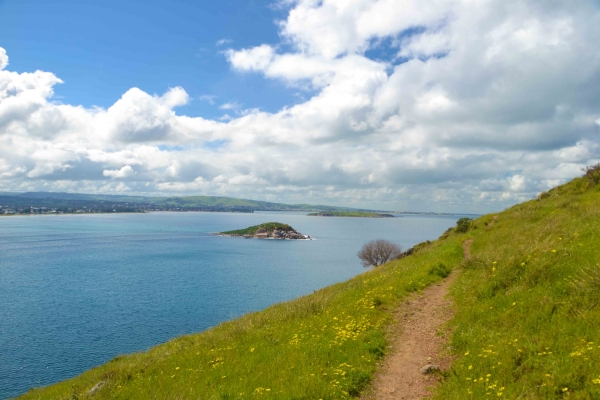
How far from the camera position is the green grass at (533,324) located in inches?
295

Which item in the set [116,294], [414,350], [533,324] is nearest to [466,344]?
[414,350]

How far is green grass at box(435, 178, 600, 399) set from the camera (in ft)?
24.6

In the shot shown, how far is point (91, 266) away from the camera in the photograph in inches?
4129

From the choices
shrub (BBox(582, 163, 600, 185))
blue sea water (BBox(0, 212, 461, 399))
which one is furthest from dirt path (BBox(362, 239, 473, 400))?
blue sea water (BBox(0, 212, 461, 399))

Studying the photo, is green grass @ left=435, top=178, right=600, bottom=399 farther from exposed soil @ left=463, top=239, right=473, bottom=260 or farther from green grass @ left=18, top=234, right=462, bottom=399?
exposed soil @ left=463, top=239, right=473, bottom=260

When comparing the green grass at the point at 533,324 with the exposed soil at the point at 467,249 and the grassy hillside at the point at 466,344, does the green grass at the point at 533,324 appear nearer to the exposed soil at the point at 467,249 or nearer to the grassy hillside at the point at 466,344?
the grassy hillside at the point at 466,344

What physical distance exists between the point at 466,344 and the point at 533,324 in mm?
1881

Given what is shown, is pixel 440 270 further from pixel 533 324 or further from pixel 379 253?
pixel 379 253

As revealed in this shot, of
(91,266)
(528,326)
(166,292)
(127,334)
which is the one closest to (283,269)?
(166,292)

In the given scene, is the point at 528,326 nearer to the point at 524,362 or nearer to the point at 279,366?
the point at 524,362

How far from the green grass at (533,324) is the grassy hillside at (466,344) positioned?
26mm

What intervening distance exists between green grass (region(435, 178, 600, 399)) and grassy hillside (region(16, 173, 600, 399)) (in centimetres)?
3

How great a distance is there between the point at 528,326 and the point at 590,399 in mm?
3557

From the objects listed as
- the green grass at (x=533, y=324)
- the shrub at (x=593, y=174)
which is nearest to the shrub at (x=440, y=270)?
the green grass at (x=533, y=324)
